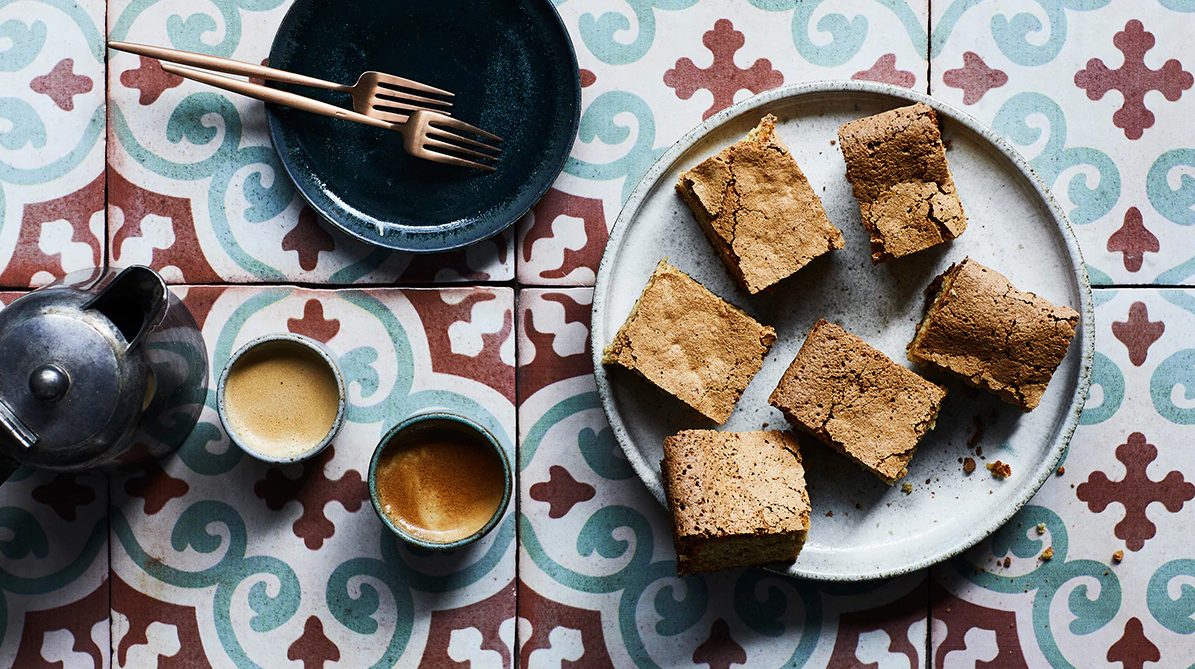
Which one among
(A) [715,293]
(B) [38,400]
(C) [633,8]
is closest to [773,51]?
(C) [633,8]

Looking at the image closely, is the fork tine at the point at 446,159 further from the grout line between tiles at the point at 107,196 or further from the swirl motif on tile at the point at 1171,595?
the swirl motif on tile at the point at 1171,595

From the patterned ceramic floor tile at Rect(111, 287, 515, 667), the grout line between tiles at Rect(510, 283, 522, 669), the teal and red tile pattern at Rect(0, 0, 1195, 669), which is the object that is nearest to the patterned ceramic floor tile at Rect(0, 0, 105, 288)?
the teal and red tile pattern at Rect(0, 0, 1195, 669)

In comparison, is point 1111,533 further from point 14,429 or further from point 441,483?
point 14,429

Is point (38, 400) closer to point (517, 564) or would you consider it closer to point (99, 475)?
point (99, 475)

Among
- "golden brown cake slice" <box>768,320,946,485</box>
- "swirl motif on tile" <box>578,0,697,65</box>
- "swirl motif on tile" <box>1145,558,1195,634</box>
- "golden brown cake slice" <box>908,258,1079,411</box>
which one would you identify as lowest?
"swirl motif on tile" <box>1145,558,1195,634</box>

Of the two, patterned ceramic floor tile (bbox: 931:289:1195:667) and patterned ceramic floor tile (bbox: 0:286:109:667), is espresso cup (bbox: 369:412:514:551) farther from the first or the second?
patterned ceramic floor tile (bbox: 931:289:1195:667)

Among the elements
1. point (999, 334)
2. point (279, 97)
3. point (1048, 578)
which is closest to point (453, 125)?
point (279, 97)
